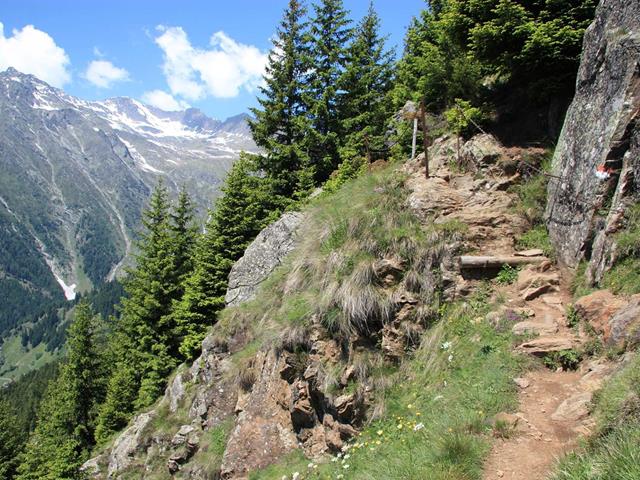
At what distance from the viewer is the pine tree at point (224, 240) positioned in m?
20.6

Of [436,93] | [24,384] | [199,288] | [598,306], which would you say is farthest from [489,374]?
[24,384]

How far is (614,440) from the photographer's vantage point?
4.07 metres

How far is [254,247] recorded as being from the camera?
18531mm

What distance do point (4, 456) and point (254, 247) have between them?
36.1 metres

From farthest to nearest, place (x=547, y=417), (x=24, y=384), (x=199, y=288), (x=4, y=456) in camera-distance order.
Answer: (x=24, y=384)
(x=4, y=456)
(x=199, y=288)
(x=547, y=417)

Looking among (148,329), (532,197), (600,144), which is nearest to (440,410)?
(600,144)

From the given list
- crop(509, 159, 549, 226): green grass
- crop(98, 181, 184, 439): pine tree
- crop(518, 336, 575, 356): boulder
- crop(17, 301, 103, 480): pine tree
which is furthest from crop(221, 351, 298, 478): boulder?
crop(17, 301, 103, 480): pine tree

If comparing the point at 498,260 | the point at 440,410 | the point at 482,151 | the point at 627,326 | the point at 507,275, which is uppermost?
the point at 482,151

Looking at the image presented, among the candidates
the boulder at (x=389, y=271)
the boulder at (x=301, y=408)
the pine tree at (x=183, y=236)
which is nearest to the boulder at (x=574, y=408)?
the boulder at (x=389, y=271)

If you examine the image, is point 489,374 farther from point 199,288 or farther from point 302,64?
point 302,64

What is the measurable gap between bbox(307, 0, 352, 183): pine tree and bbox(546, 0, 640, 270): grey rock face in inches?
555

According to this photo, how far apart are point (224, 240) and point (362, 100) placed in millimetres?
10428

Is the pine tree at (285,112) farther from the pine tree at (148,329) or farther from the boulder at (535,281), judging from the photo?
the boulder at (535,281)

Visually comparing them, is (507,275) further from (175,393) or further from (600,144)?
(175,393)
